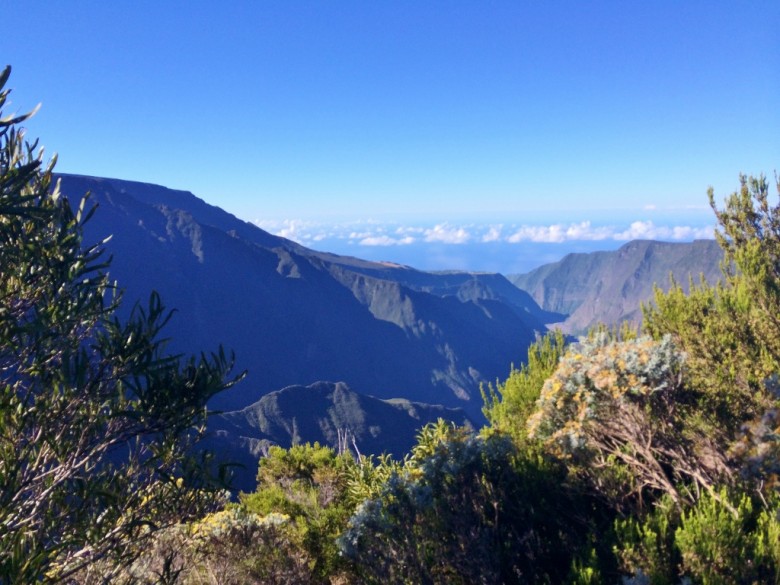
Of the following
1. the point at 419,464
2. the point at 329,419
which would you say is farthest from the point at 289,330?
the point at 419,464

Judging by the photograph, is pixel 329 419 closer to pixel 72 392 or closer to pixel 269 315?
pixel 269 315

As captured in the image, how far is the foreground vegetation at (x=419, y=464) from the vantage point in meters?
4.07

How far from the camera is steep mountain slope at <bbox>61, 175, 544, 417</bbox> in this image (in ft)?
453

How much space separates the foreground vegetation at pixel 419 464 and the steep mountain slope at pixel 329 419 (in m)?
75.7

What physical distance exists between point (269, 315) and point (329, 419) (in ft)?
240

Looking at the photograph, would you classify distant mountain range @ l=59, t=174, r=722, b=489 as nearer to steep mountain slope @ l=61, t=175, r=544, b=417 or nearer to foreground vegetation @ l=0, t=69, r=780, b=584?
steep mountain slope @ l=61, t=175, r=544, b=417

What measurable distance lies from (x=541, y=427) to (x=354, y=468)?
5.89 meters

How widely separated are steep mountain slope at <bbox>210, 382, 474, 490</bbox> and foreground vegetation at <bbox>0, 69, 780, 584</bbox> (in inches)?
2982

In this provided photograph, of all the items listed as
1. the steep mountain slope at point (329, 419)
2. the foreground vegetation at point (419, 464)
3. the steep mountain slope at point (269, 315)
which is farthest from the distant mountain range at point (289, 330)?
the foreground vegetation at point (419, 464)

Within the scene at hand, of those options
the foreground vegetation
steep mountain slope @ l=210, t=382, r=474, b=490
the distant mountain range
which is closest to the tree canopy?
the foreground vegetation

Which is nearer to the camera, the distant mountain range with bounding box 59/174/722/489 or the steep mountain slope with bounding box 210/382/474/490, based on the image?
the steep mountain slope with bounding box 210/382/474/490

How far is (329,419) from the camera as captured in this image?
9512cm

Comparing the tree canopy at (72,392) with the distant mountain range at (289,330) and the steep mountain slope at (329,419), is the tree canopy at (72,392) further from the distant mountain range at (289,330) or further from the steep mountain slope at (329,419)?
the distant mountain range at (289,330)

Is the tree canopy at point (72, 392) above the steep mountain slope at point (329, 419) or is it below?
above
